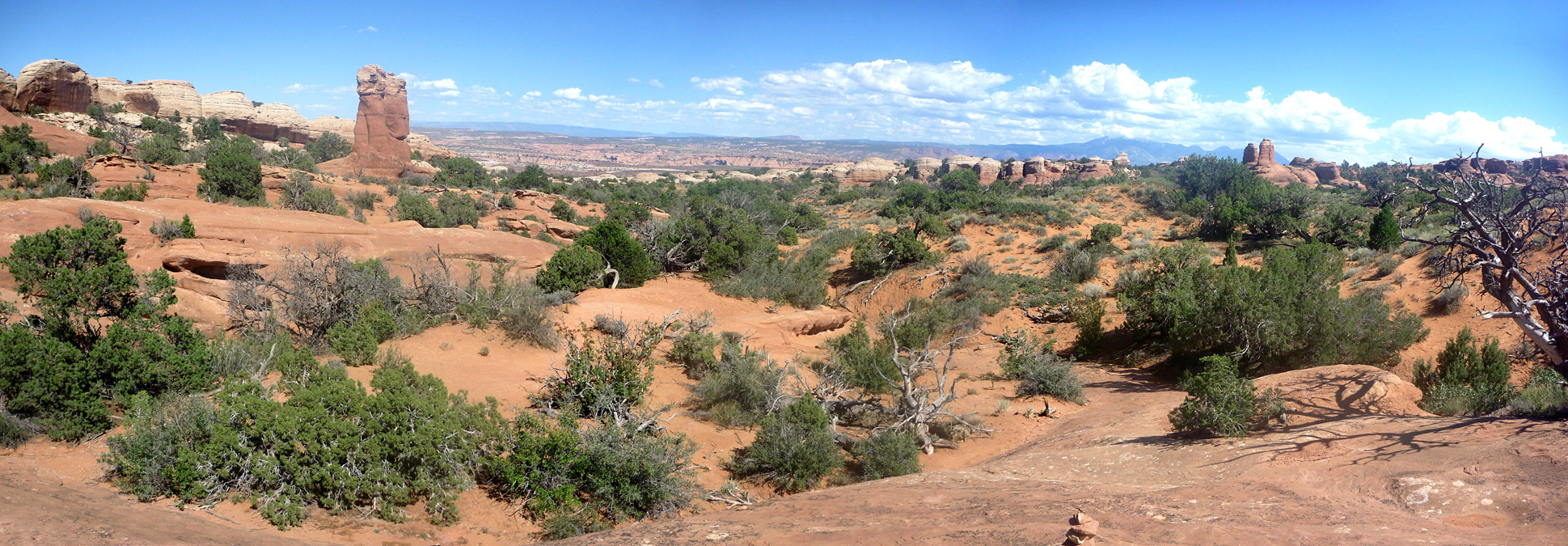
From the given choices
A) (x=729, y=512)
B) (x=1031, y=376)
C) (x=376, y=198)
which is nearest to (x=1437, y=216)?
(x=1031, y=376)

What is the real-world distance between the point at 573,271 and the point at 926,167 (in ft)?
198

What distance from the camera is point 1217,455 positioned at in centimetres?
667

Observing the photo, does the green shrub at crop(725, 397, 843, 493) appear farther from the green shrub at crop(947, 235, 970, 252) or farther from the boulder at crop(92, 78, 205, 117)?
the boulder at crop(92, 78, 205, 117)

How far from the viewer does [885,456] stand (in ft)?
25.8

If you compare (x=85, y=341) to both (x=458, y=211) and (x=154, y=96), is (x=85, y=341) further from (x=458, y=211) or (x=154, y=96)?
(x=154, y=96)

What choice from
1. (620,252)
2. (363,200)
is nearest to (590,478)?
(620,252)

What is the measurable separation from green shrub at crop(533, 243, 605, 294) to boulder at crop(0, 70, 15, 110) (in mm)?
32214

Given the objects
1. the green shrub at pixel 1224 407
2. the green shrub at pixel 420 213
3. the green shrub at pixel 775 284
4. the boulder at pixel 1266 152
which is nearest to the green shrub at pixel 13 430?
the green shrub at pixel 775 284

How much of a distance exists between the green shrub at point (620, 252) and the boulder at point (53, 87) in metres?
32.8

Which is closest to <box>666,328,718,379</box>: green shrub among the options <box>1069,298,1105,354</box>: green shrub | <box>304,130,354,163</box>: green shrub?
<box>1069,298,1105,354</box>: green shrub

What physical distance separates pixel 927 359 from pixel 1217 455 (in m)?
4.07

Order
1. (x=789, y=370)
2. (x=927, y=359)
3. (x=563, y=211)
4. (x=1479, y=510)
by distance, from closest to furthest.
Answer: (x=1479, y=510), (x=927, y=359), (x=789, y=370), (x=563, y=211)

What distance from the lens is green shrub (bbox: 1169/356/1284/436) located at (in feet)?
23.9

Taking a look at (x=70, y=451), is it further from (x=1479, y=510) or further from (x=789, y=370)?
(x=1479, y=510)
